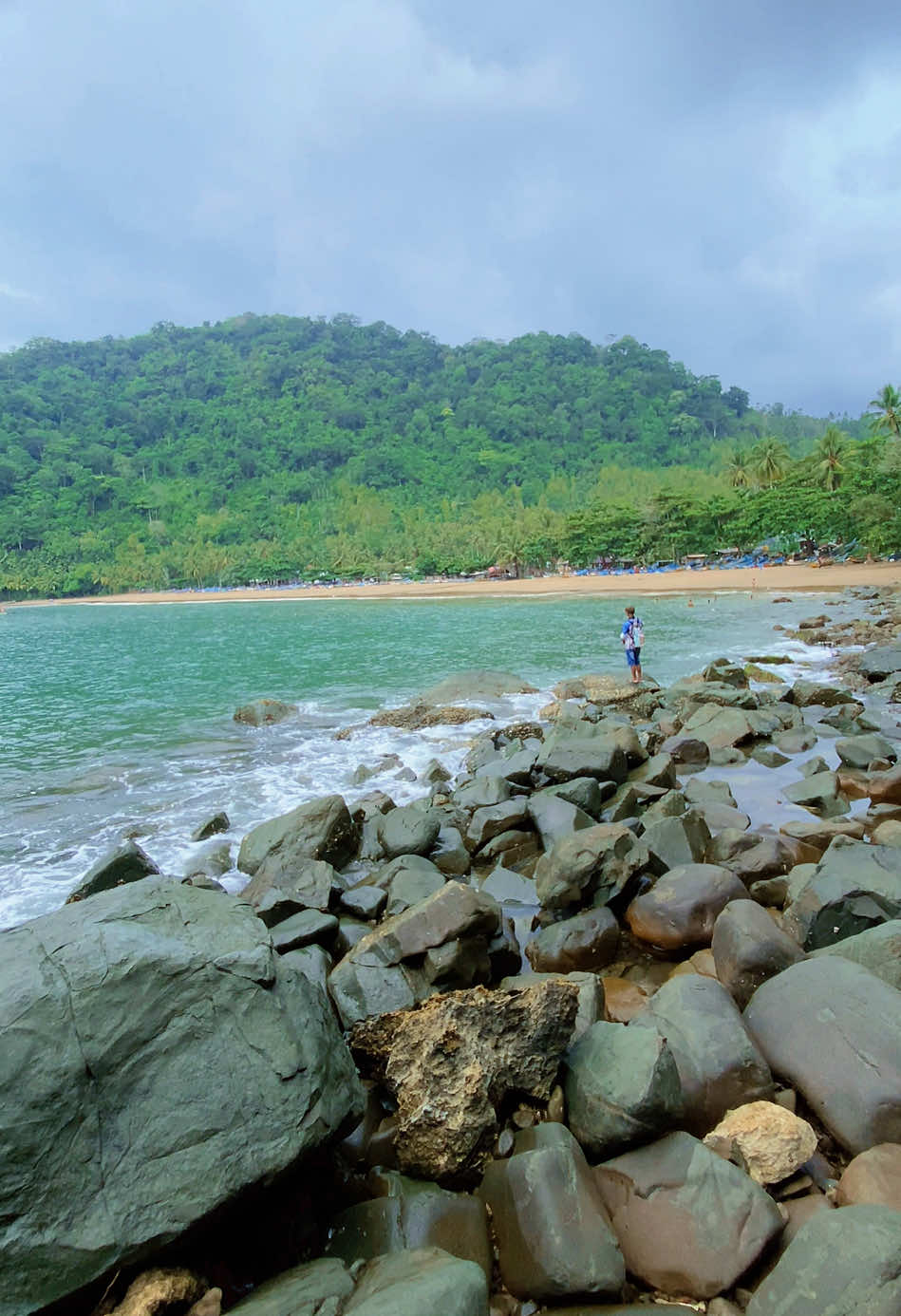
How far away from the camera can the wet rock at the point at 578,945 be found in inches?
208

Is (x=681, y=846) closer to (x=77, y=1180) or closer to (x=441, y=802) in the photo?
(x=441, y=802)

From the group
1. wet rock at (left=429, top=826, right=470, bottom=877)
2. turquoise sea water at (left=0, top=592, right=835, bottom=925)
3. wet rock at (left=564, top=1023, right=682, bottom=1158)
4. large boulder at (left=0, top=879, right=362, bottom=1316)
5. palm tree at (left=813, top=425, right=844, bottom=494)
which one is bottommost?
turquoise sea water at (left=0, top=592, right=835, bottom=925)

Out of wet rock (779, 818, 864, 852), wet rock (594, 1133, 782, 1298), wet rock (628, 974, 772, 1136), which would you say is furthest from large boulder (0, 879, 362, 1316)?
wet rock (779, 818, 864, 852)

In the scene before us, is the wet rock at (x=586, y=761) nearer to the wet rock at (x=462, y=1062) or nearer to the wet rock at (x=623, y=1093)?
the wet rock at (x=462, y=1062)

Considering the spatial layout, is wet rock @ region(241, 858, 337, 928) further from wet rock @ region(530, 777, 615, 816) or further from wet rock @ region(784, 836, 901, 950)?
wet rock @ region(784, 836, 901, 950)

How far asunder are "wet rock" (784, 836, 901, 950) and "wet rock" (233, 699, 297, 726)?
1342 cm

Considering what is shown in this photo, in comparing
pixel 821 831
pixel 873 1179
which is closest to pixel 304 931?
pixel 873 1179

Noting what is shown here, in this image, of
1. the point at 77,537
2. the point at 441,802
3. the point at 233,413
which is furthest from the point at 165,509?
the point at 441,802

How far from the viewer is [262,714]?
16.9m

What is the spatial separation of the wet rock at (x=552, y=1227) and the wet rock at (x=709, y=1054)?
2.39 feet

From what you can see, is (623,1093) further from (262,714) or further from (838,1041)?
(262,714)

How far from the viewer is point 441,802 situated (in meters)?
9.54

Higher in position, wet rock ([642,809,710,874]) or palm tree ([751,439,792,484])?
palm tree ([751,439,792,484])

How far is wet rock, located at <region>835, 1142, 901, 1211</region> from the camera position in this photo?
9.54ft
